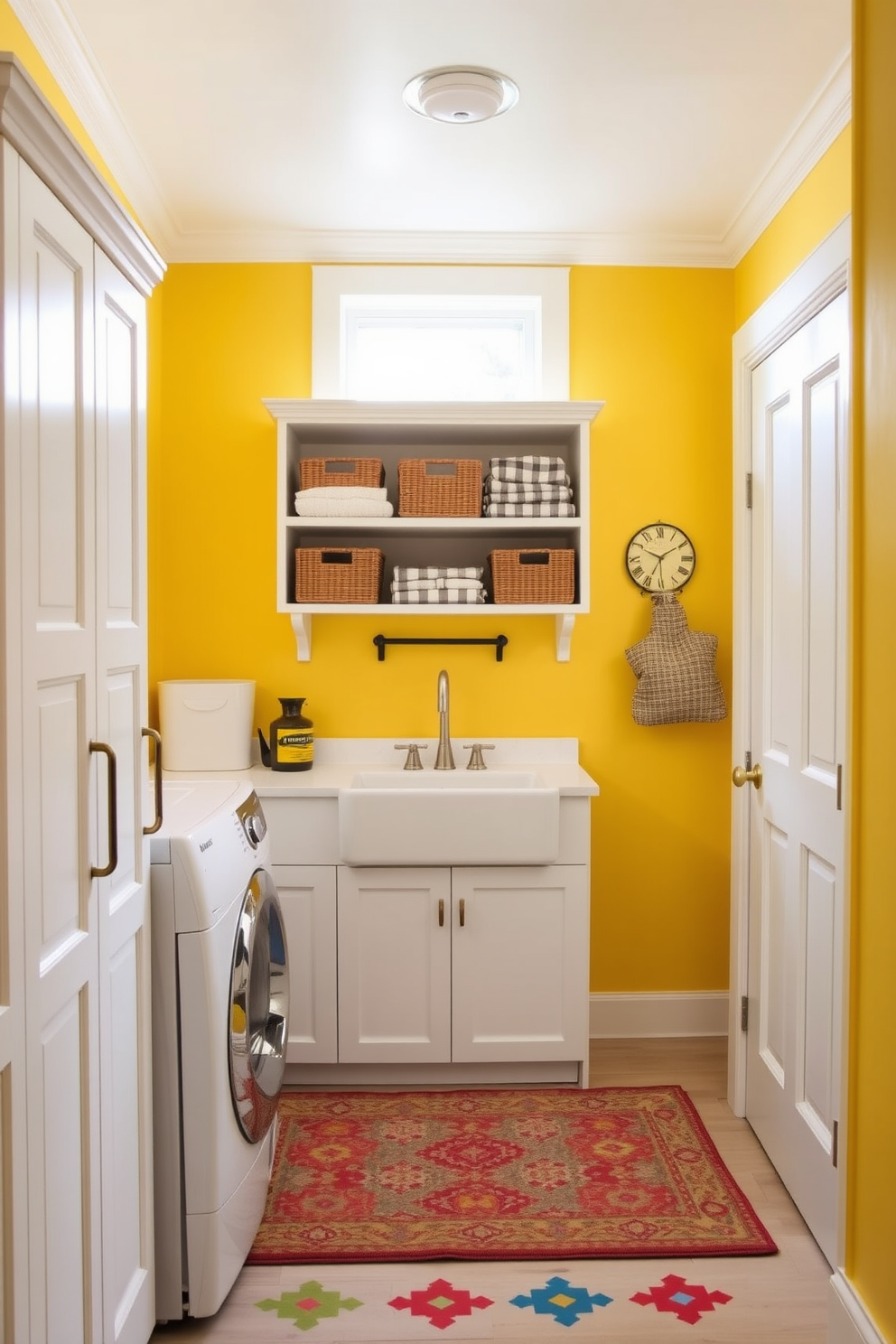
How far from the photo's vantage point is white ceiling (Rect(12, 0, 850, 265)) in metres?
2.18

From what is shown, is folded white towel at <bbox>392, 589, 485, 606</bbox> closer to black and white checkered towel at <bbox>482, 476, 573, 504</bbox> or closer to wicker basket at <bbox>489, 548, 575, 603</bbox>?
wicker basket at <bbox>489, 548, 575, 603</bbox>

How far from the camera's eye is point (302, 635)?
331cm

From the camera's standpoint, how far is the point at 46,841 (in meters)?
1.37

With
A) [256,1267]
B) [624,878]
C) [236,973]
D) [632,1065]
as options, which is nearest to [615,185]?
[624,878]

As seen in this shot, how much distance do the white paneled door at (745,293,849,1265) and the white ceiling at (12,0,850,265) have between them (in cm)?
59

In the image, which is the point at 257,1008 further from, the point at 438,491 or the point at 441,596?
the point at 438,491

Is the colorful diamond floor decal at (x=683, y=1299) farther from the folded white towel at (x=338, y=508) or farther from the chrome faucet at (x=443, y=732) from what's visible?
the folded white towel at (x=338, y=508)

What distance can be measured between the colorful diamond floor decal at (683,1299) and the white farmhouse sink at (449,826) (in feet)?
3.57

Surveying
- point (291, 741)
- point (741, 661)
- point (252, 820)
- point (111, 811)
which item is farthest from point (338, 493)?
point (111, 811)

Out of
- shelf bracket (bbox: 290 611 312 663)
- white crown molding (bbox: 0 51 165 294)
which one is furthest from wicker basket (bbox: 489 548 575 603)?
white crown molding (bbox: 0 51 165 294)

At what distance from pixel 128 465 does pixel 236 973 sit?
3.27 feet

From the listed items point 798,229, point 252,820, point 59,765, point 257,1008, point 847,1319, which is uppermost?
point 798,229

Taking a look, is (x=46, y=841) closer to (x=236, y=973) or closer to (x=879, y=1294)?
(x=236, y=973)

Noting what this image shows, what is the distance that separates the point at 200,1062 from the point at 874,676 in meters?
1.37
